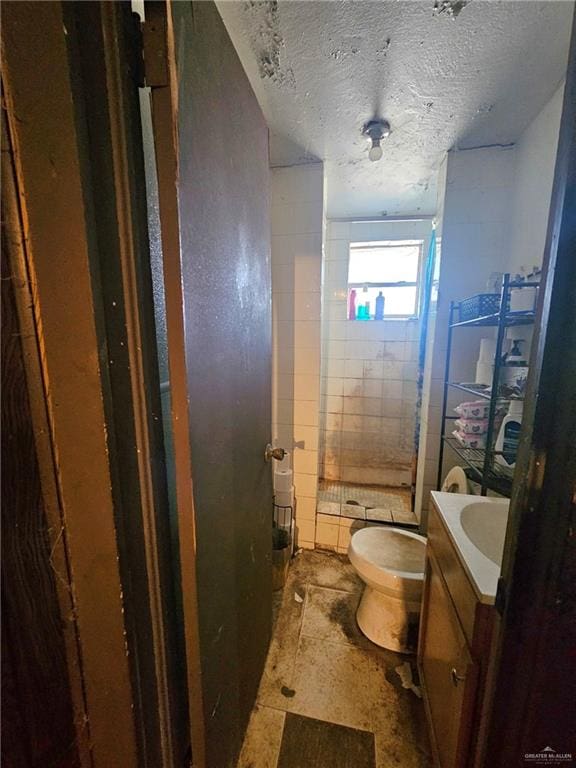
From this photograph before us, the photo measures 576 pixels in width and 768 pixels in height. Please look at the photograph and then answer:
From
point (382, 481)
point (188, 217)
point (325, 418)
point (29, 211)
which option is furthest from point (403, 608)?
point (29, 211)

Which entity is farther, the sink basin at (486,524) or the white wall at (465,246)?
the white wall at (465,246)

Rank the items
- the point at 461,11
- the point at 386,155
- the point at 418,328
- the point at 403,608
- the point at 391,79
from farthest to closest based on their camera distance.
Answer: the point at 418,328, the point at 386,155, the point at 403,608, the point at 391,79, the point at 461,11

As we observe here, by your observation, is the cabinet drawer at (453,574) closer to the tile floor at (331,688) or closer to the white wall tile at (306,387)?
the tile floor at (331,688)

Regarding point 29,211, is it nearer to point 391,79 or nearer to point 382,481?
point 391,79

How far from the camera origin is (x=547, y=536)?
438mm

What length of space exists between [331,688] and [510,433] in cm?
126

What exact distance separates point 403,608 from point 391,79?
83.9 inches

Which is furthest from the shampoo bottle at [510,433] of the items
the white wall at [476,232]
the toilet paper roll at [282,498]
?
the toilet paper roll at [282,498]

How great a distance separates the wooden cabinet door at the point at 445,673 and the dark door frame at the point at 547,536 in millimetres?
179

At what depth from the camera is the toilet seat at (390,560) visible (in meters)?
1.26

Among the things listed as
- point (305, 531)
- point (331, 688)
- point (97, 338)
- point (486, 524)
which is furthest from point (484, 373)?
point (97, 338)

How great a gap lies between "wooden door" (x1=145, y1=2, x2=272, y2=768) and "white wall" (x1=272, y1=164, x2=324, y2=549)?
2.38 feet

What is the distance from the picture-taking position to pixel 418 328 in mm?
2342

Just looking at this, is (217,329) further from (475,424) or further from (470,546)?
(475,424)
